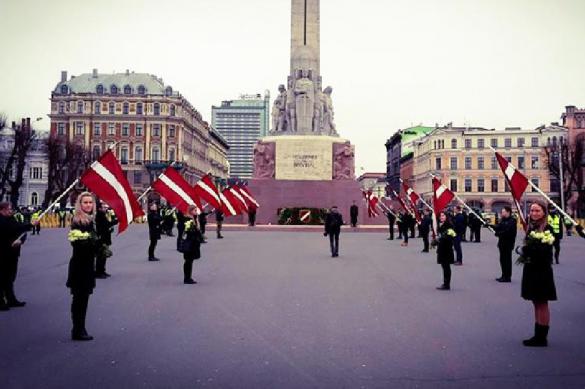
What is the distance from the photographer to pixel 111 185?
9.28 meters

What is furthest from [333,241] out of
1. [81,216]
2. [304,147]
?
[304,147]

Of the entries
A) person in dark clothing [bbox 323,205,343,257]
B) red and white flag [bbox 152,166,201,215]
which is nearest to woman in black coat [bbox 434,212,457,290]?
red and white flag [bbox 152,166,201,215]

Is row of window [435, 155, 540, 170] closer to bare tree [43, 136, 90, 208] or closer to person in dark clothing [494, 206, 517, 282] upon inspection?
bare tree [43, 136, 90, 208]

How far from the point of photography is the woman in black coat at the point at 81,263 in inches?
280

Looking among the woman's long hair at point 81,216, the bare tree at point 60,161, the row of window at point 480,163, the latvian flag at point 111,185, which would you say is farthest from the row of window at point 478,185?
the woman's long hair at point 81,216

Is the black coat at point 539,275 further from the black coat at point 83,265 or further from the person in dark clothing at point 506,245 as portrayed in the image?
the person in dark clothing at point 506,245

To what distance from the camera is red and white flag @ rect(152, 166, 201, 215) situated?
1373 cm

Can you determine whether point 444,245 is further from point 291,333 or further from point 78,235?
point 78,235

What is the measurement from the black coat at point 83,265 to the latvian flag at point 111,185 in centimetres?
171

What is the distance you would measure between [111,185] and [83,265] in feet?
7.54

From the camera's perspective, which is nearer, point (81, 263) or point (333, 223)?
point (81, 263)

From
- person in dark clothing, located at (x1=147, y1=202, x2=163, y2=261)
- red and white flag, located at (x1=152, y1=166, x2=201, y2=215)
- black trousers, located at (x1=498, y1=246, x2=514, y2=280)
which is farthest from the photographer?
person in dark clothing, located at (x1=147, y1=202, x2=163, y2=261)

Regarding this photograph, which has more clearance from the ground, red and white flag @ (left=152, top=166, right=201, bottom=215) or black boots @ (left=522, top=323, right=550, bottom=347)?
red and white flag @ (left=152, top=166, right=201, bottom=215)

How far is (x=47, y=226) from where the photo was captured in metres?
48.2
